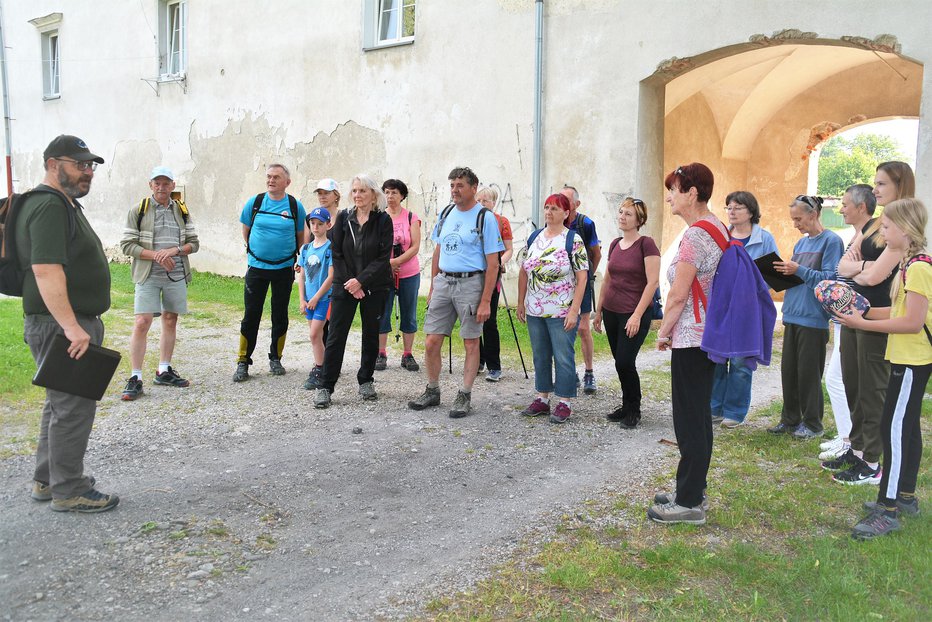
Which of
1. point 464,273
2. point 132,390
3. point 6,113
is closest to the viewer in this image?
point 464,273

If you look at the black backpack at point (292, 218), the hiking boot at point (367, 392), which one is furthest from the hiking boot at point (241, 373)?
the hiking boot at point (367, 392)

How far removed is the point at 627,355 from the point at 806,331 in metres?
1.25

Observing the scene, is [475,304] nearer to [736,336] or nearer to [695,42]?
[736,336]

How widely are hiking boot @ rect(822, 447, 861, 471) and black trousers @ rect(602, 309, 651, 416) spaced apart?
143 centimetres

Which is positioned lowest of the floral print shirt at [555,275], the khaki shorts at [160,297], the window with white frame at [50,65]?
the khaki shorts at [160,297]

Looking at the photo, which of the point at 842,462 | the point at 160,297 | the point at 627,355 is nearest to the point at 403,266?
the point at 160,297

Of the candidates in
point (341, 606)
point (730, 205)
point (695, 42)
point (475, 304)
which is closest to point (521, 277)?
point (475, 304)

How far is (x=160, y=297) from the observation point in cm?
664

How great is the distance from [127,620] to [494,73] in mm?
9941

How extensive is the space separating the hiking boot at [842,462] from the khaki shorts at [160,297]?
519 centimetres

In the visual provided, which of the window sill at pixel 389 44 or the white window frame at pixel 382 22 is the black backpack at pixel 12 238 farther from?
the white window frame at pixel 382 22

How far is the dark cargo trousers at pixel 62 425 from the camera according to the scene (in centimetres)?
388

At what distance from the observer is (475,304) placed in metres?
5.97

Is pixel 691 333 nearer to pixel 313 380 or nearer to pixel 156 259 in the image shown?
pixel 313 380
